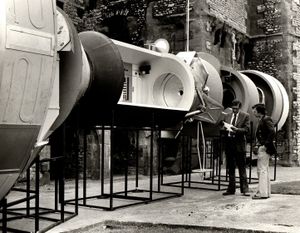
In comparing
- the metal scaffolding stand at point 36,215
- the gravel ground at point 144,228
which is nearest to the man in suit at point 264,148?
the gravel ground at point 144,228

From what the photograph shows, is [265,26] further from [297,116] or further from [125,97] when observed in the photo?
[125,97]

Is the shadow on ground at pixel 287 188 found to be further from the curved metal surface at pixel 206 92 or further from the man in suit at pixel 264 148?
the curved metal surface at pixel 206 92

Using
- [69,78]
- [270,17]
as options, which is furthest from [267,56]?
[69,78]

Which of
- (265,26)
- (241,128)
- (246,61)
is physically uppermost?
(265,26)

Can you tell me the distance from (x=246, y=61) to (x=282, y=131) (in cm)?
270

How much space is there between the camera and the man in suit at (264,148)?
7875 millimetres

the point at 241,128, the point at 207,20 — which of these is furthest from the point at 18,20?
the point at 207,20

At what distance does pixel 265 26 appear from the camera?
52.9ft

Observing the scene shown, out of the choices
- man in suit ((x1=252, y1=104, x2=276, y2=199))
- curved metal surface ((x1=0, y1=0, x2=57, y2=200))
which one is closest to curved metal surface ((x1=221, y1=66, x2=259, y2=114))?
man in suit ((x1=252, y1=104, x2=276, y2=199))

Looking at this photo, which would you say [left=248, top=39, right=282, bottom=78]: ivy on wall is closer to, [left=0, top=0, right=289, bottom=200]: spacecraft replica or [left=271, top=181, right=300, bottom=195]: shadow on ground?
[left=271, top=181, right=300, bottom=195]: shadow on ground

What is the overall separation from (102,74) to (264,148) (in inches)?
127

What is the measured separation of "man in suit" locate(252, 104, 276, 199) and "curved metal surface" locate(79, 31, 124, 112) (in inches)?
109

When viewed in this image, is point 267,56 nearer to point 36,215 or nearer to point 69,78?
point 69,78

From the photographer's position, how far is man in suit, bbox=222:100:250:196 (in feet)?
27.4
